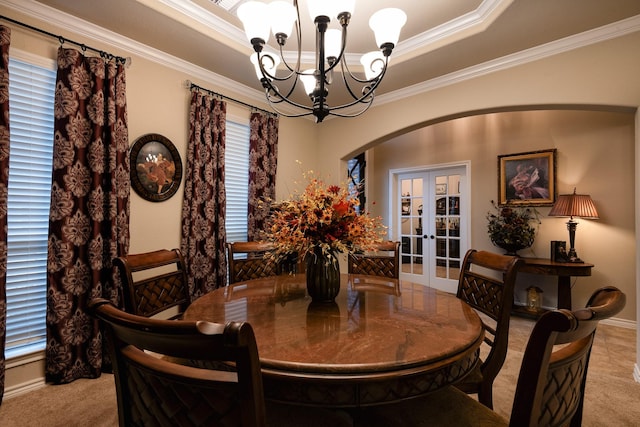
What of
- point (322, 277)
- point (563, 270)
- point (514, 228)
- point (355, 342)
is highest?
point (514, 228)

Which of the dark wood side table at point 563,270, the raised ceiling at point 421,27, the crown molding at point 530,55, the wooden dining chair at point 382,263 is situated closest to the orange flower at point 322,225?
the wooden dining chair at point 382,263

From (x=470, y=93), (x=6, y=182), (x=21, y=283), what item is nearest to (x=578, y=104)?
(x=470, y=93)

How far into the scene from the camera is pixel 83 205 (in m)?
2.20

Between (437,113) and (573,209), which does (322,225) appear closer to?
(437,113)

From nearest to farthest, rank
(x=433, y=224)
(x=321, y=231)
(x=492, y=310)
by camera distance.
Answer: (x=321, y=231), (x=492, y=310), (x=433, y=224)

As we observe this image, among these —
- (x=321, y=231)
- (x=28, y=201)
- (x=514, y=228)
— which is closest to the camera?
(x=321, y=231)

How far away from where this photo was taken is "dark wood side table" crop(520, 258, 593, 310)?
10.7 ft

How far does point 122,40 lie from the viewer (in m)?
2.45

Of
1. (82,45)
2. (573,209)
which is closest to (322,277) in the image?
(82,45)

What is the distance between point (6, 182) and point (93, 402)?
149 cm

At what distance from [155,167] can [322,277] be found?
1.98 m

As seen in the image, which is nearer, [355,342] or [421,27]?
[355,342]

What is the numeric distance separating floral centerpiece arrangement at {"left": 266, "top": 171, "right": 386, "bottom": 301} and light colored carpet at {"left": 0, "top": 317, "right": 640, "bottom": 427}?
1486 mm

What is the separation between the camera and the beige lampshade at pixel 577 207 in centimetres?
331
